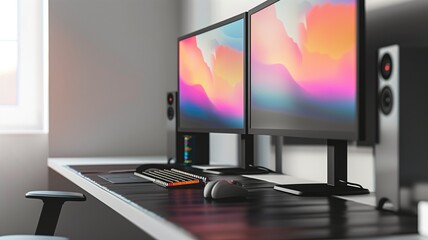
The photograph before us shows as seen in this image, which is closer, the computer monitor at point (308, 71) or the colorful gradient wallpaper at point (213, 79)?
the computer monitor at point (308, 71)

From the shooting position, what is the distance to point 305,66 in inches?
70.9

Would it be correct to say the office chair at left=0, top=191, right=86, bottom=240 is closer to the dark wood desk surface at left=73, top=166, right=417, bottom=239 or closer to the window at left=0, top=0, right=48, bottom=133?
the dark wood desk surface at left=73, top=166, right=417, bottom=239

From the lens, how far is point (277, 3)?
2008mm

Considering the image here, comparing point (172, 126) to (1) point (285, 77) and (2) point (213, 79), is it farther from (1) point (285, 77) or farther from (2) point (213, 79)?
(1) point (285, 77)

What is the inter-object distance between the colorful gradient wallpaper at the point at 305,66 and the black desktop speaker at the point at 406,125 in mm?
197

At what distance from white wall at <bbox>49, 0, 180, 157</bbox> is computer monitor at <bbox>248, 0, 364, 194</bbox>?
160 cm

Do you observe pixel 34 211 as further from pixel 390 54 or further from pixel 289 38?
pixel 390 54

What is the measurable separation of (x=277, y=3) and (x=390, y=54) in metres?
0.72

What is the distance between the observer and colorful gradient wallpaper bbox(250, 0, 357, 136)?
5.21ft

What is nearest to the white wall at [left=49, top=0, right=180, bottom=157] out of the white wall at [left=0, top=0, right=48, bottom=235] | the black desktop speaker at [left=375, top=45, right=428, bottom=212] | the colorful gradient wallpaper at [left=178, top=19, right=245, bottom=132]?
the white wall at [left=0, top=0, right=48, bottom=235]

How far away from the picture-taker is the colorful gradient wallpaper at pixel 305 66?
5.21ft

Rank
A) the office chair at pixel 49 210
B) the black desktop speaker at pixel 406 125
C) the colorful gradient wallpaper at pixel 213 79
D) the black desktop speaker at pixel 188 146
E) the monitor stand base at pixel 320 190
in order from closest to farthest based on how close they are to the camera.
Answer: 1. the black desktop speaker at pixel 406 125
2. the monitor stand base at pixel 320 190
3. the office chair at pixel 49 210
4. the colorful gradient wallpaper at pixel 213 79
5. the black desktop speaker at pixel 188 146

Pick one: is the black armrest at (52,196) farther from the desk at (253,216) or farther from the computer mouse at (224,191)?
the computer mouse at (224,191)

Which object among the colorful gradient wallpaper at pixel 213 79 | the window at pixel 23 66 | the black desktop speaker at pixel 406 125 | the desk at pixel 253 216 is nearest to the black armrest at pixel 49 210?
the desk at pixel 253 216
